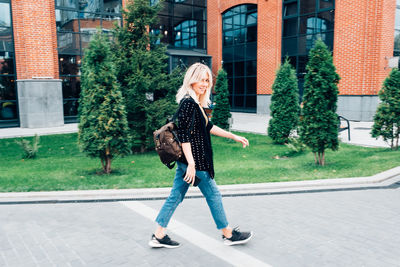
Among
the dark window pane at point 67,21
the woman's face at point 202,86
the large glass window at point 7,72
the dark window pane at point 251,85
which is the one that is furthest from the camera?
the dark window pane at point 251,85

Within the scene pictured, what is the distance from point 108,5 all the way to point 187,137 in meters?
17.9

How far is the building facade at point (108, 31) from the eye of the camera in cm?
1619

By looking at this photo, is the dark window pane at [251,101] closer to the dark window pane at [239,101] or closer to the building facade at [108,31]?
the dark window pane at [239,101]

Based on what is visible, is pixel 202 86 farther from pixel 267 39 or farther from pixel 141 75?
pixel 267 39

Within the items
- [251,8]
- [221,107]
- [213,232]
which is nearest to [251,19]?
[251,8]

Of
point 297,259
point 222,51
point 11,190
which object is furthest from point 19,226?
point 222,51

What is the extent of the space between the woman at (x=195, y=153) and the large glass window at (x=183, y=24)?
21669 mm

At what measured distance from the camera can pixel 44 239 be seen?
3996 millimetres

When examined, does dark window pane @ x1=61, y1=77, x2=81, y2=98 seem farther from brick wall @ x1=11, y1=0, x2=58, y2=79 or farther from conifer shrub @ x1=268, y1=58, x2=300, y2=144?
conifer shrub @ x1=268, y1=58, x2=300, y2=144

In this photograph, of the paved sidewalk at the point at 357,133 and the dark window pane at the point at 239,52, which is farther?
the dark window pane at the point at 239,52

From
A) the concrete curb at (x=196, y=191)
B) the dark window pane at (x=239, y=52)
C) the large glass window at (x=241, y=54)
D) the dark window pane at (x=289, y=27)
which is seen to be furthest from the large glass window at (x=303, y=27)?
the concrete curb at (x=196, y=191)

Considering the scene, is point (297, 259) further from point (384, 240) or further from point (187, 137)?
point (187, 137)

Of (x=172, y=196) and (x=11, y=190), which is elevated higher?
(x=172, y=196)

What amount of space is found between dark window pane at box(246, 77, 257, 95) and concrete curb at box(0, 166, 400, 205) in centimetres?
1815
